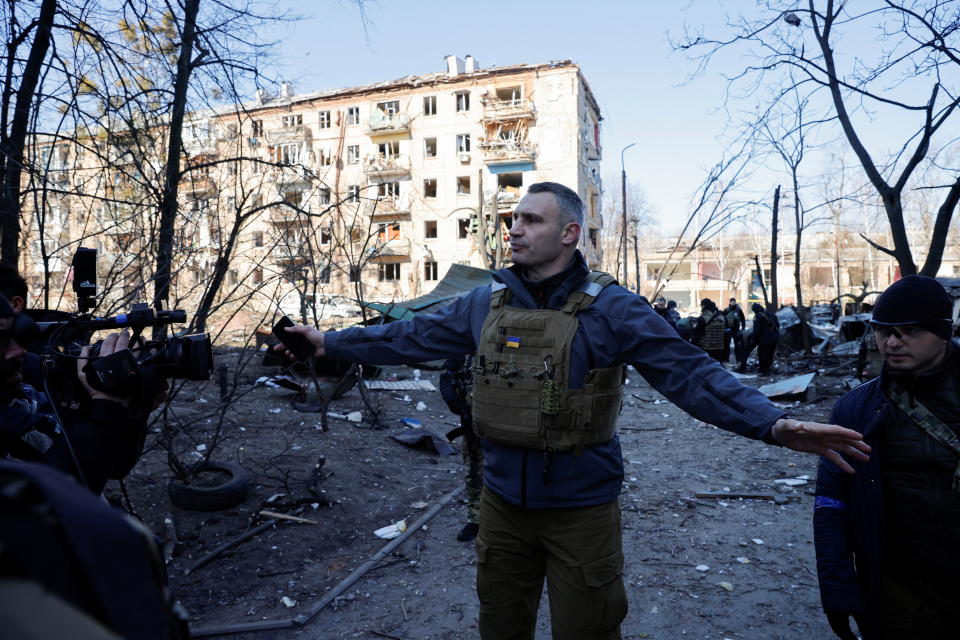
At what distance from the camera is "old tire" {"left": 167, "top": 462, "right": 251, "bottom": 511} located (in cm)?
516

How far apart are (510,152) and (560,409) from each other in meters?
35.0

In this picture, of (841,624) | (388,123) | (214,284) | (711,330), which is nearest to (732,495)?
(841,624)

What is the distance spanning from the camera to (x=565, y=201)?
8.11 ft

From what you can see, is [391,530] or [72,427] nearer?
[72,427]

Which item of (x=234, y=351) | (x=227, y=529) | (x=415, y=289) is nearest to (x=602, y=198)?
(x=415, y=289)

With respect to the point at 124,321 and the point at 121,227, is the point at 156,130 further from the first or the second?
the point at 124,321

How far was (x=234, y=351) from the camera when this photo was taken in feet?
46.8

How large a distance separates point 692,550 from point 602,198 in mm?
41276

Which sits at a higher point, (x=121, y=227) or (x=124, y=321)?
(x=121, y=227)

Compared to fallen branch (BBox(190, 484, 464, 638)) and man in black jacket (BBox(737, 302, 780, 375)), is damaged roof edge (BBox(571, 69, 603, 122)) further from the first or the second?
fallen branch (BBox(190, 484, 464, 638))

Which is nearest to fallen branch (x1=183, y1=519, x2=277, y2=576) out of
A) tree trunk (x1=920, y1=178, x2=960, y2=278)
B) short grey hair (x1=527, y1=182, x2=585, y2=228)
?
short grey hair (x1=527, y1=182, x2=585, y2=228)

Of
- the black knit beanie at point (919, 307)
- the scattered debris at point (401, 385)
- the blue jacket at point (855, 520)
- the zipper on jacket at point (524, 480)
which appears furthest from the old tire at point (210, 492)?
the scattered debris at point (401, 385)

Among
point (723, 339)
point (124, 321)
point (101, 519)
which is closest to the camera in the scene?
point (101, 519)

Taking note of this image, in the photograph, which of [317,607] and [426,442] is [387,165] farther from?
[317,607]
